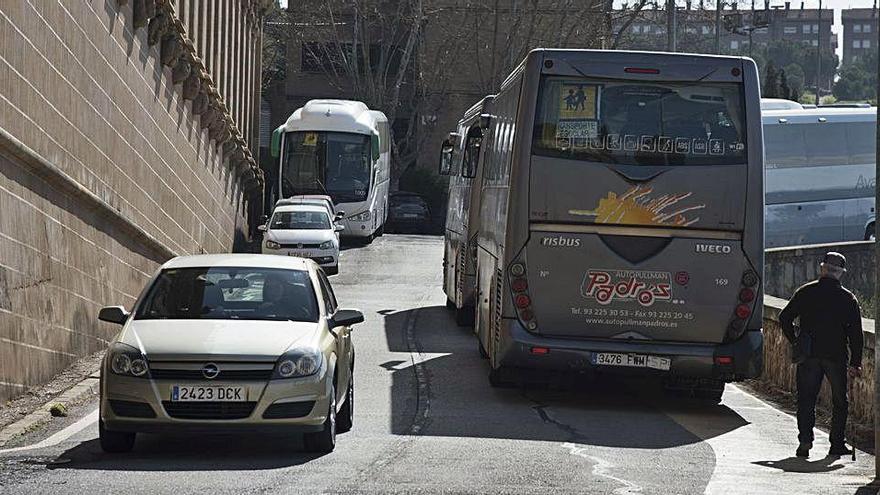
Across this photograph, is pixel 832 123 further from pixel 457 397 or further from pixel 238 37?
pixel 457 397

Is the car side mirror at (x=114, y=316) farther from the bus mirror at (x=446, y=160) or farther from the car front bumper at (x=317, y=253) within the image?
the car front bumper at (x=317, y=253)

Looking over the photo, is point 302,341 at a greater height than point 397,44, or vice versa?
point 397,44

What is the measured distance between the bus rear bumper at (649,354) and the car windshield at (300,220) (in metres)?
20.8

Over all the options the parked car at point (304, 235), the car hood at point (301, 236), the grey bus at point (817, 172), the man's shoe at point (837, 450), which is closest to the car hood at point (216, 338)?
the man's shoe at point (837, 450)

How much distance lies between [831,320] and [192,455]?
16.8 feet

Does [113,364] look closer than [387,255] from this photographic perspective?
Yes

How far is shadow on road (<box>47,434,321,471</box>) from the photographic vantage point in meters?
10.4

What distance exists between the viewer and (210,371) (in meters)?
10.6

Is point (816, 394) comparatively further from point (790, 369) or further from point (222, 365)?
point (222, 365)

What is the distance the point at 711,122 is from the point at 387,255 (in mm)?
26366

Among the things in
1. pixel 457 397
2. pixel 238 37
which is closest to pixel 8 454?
pixel 457 397

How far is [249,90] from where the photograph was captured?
1900 inches

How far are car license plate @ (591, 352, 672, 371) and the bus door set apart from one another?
191mm

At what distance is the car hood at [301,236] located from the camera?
3428 cm
